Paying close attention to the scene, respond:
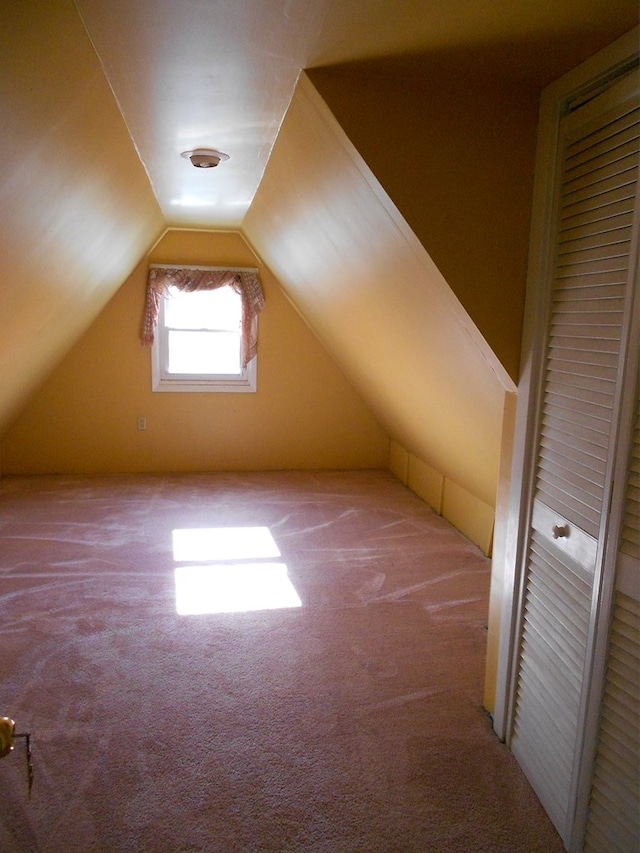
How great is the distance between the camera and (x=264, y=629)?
2.62 m

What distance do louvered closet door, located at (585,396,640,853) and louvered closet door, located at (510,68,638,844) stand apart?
93 millimetres

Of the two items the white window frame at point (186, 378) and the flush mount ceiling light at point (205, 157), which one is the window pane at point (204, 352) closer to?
the white window frame at point (186, 378)

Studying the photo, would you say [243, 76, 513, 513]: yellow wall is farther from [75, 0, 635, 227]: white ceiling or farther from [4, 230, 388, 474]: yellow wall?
[4, 230, 388, 474]: yellow wall

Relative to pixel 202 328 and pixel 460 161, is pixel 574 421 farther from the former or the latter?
pixel 202 328

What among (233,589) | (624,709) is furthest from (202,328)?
(624,709)

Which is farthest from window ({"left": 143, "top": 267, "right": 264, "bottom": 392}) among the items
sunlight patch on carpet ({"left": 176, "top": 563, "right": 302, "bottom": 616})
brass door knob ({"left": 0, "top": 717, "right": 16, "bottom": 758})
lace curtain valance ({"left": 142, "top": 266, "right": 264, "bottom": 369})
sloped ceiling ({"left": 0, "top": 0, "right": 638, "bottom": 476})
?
brass door knob ({"left": 0, "top": 717, "right": 16, "bottom": 758})

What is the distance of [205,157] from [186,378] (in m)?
2.72

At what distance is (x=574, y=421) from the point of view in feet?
5.03

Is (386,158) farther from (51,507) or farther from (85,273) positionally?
(51,507)

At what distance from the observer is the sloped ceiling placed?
1.30 meters

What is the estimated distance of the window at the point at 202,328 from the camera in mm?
4840

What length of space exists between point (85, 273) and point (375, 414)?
2734 millimetres

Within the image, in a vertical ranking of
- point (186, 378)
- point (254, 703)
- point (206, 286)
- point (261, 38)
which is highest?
point (261, 38)

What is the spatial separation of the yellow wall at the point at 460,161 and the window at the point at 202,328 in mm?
3376
